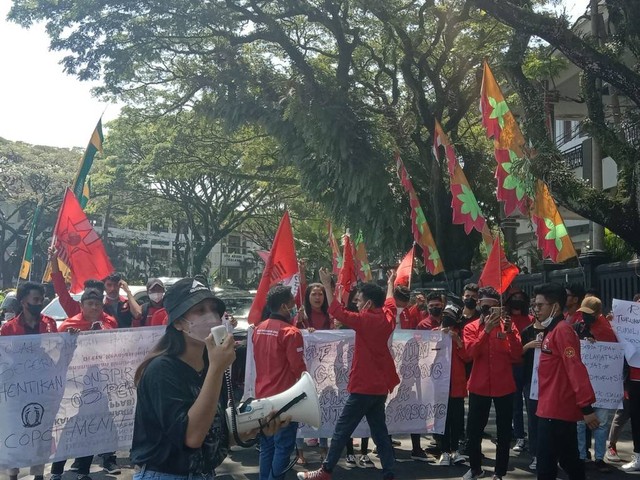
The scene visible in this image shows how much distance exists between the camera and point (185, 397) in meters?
2.68

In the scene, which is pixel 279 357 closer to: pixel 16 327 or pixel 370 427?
pixel 370 427

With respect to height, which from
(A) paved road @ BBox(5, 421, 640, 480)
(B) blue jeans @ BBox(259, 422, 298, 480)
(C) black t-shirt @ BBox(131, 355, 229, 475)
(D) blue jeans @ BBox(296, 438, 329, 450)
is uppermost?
(C) black t-shirt @ BBox(131, 355, 229, 475)

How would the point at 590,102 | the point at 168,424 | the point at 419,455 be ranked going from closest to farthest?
1. the point at 168,424
2. the point at 419,455
3. the point at 590,102

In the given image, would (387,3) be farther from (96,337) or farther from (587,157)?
(96,337)

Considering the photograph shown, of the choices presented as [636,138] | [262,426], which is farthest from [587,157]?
[262,426]

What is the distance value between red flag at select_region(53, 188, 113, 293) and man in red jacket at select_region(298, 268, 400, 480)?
2.46 meters

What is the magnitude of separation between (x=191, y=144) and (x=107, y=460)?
17.3 metres

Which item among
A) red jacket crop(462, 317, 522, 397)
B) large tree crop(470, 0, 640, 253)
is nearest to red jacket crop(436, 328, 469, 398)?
red jacket crop(462, 317, 522, 397)

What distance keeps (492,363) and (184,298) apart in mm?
3947

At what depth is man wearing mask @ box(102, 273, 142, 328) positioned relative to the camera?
25.3 ft

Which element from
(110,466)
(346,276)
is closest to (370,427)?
(110,466)

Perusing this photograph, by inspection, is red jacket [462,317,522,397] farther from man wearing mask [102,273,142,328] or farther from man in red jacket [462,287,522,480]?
man wearing mask [102,273,142,328]

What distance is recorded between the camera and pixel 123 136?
1053 inches

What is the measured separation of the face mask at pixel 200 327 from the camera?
282 cm
